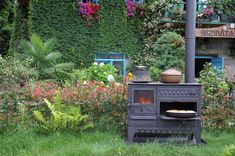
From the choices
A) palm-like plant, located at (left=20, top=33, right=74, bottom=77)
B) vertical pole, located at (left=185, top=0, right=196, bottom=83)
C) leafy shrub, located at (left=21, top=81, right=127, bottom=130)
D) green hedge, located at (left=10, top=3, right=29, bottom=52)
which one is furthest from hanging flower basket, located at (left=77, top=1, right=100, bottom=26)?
vertical pole, located at (left=185, top=0, right=196, bottom=83)

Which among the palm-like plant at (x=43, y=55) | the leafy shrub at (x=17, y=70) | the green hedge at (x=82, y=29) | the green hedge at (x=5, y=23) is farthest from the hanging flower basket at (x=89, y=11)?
the leafy shrub at (x=17, y=70)

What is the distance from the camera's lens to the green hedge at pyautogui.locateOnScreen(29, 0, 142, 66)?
41.9 ft

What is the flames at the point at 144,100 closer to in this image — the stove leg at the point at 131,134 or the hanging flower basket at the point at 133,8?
the stove leg at the point at 131,134

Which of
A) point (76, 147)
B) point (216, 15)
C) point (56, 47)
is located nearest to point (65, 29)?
point (56, 47)

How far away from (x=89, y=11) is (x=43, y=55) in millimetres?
2674

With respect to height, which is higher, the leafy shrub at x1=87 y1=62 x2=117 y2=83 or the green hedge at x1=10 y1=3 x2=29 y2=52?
the green hedge at x1=10 y1=3 x2=29 y2=52

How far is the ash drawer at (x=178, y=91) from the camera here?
585cm

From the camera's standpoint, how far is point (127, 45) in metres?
13.4

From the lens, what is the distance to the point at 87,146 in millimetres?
5426

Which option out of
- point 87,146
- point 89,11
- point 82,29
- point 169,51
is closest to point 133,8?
point 89,11

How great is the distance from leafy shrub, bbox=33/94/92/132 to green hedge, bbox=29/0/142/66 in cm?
674

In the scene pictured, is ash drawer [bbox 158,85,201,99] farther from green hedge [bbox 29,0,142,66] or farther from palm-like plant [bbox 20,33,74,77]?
green hedge [bbox 29,0,142,66]

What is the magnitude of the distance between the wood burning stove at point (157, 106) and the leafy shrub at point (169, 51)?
5.95m

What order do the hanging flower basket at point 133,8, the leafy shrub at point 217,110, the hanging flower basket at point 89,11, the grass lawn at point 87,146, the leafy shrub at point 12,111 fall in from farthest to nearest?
the hanging flower basket at point 133,8
the hanging flower basket at point 89,11
the leafy shrub at point 217,110
the leafy shrub at point 12,111
the grass lawn at point 87,146
